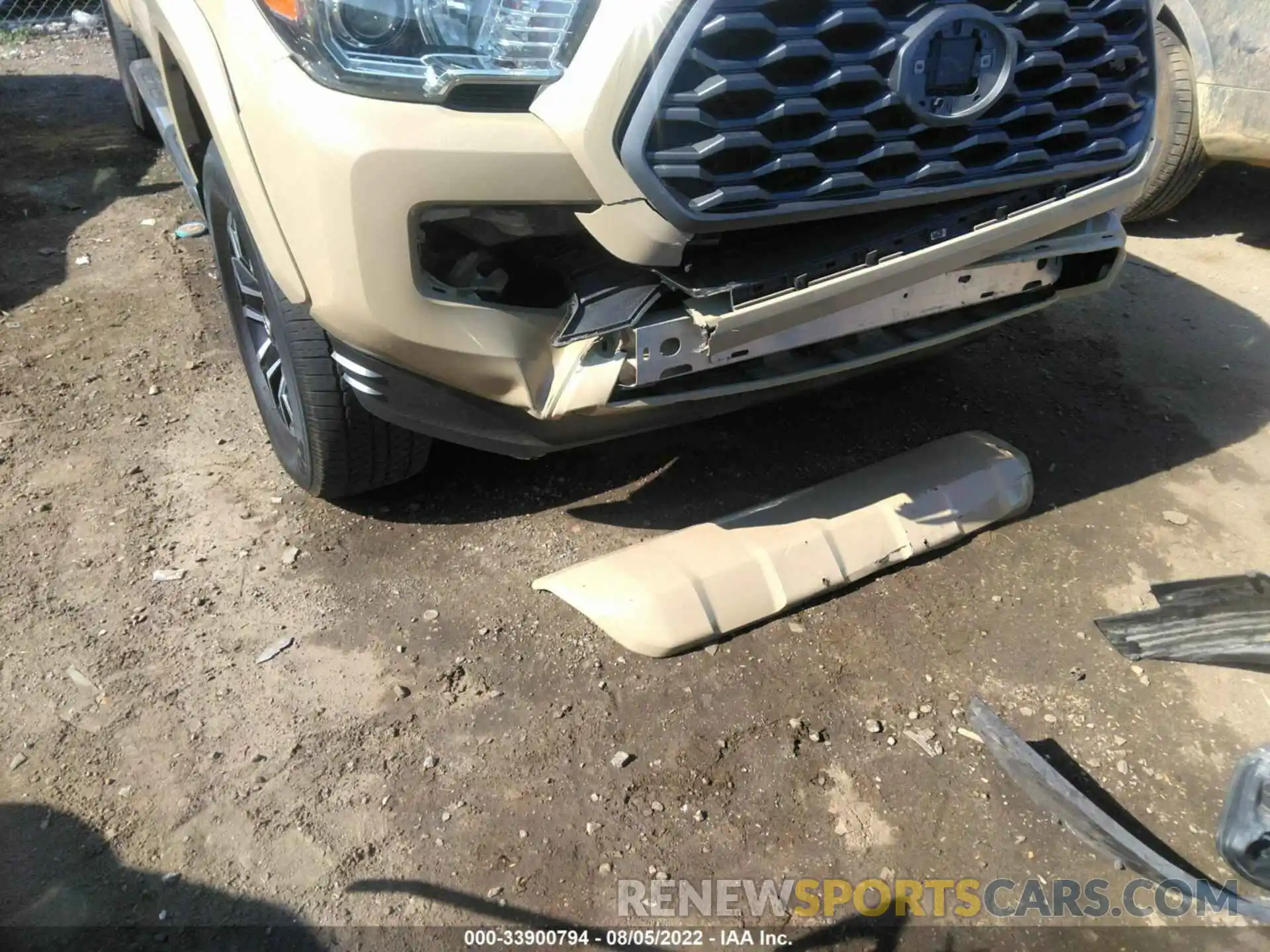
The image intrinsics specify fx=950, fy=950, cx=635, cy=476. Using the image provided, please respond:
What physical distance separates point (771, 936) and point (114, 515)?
2228 mm

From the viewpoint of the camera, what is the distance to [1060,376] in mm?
3727

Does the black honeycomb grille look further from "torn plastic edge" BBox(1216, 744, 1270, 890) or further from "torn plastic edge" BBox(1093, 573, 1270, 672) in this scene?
"torn plastic edge" BBox(1216, 744, 1270, 890)

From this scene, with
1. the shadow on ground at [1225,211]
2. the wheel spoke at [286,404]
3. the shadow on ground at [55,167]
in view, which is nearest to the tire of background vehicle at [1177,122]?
the shadow on ground at [1225,211]

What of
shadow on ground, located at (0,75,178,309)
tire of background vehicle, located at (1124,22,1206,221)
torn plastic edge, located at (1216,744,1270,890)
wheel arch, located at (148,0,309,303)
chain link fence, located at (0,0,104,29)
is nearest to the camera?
torn plastic edge, located at (1216,744,1270,890)

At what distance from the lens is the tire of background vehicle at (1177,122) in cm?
461

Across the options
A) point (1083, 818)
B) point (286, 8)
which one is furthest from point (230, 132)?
point (1083, 818)

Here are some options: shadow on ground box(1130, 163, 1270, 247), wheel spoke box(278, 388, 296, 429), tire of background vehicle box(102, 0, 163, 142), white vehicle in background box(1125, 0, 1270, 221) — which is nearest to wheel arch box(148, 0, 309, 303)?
wheel spoke box(278, 388, 296, 429)

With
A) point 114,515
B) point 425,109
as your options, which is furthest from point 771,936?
point 114,515

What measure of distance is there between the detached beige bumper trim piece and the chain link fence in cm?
836

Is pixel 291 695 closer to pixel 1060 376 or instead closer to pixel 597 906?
pixel 597 906

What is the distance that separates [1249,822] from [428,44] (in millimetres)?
2295

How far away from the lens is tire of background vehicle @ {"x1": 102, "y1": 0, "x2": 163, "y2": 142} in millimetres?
5066

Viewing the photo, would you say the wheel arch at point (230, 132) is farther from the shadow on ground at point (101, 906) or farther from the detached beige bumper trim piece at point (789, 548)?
the shadow on ground at point (101, 906)

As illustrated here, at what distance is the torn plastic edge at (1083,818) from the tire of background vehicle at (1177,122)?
3.43 metres
